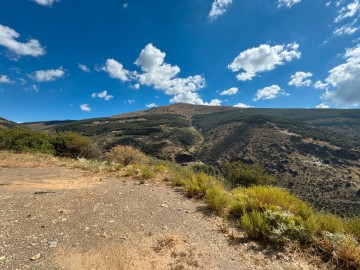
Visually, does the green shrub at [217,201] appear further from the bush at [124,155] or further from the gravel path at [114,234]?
the bush at [124,155]

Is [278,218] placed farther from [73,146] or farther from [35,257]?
[73,146]

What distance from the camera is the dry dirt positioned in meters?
3.92

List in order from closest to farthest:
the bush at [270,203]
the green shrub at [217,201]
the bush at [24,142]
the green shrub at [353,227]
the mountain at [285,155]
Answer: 1. the green shrub at [353,227]
2. the bush at [270,203]
3. the green shrub at [217,201]
4. the bush at [24,142]
5. the mountain at [285,155]

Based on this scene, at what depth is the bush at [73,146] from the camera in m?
19.6

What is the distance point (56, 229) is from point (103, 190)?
9.44ft

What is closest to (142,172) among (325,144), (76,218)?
(76,218)

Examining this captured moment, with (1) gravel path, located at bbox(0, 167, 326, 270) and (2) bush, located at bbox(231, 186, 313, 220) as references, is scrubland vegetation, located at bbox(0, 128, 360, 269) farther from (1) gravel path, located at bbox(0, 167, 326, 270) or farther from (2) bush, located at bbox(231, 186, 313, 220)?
(1) gravel path, located at bbox(0, 167, 326, 270)

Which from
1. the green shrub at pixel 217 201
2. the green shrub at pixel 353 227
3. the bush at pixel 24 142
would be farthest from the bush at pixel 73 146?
the green shrub at pixel 353 227

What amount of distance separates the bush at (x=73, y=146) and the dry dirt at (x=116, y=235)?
12.4m

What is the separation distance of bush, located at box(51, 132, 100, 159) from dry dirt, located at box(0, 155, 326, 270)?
40.7 ft

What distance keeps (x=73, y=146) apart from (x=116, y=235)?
1698 cm

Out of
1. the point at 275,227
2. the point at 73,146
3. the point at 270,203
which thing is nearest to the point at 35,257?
the point at 275,227

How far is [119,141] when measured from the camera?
81500 mm

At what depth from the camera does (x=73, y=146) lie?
65.8 feet
